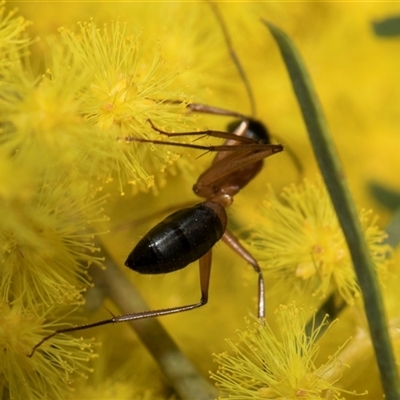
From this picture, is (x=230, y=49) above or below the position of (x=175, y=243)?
above

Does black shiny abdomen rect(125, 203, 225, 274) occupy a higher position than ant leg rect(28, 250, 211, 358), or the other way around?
black shiny abdomen rect(125, 203, 225, 274)

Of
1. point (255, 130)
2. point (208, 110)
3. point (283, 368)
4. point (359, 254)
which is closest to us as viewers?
point (359, 254)

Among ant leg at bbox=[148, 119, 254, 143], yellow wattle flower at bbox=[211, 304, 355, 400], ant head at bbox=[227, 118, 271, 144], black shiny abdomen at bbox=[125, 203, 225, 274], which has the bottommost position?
yellow wattle flower at bbox=[211, 304, 355, 400]

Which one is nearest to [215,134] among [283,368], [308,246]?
[308,246]

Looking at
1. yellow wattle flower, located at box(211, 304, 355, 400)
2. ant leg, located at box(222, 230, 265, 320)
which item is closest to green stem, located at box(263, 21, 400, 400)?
yellow wattle flower, located at box(211, 304, 355, 400)

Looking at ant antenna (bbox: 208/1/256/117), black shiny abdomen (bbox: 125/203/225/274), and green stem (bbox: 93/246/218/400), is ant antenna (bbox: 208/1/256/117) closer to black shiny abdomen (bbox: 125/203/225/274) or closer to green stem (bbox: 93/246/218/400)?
black shiny abdomen (bbox: 125/203/225/274)

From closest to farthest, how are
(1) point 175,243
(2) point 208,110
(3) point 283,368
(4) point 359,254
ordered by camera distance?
(4) point 359,254 → (3) point 283,368 → (1) point 175,243 → (2) point 208,110

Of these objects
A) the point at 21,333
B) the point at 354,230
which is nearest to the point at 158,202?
the point at 21,333

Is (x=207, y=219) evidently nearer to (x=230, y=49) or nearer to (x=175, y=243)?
(x=175, y=243)
